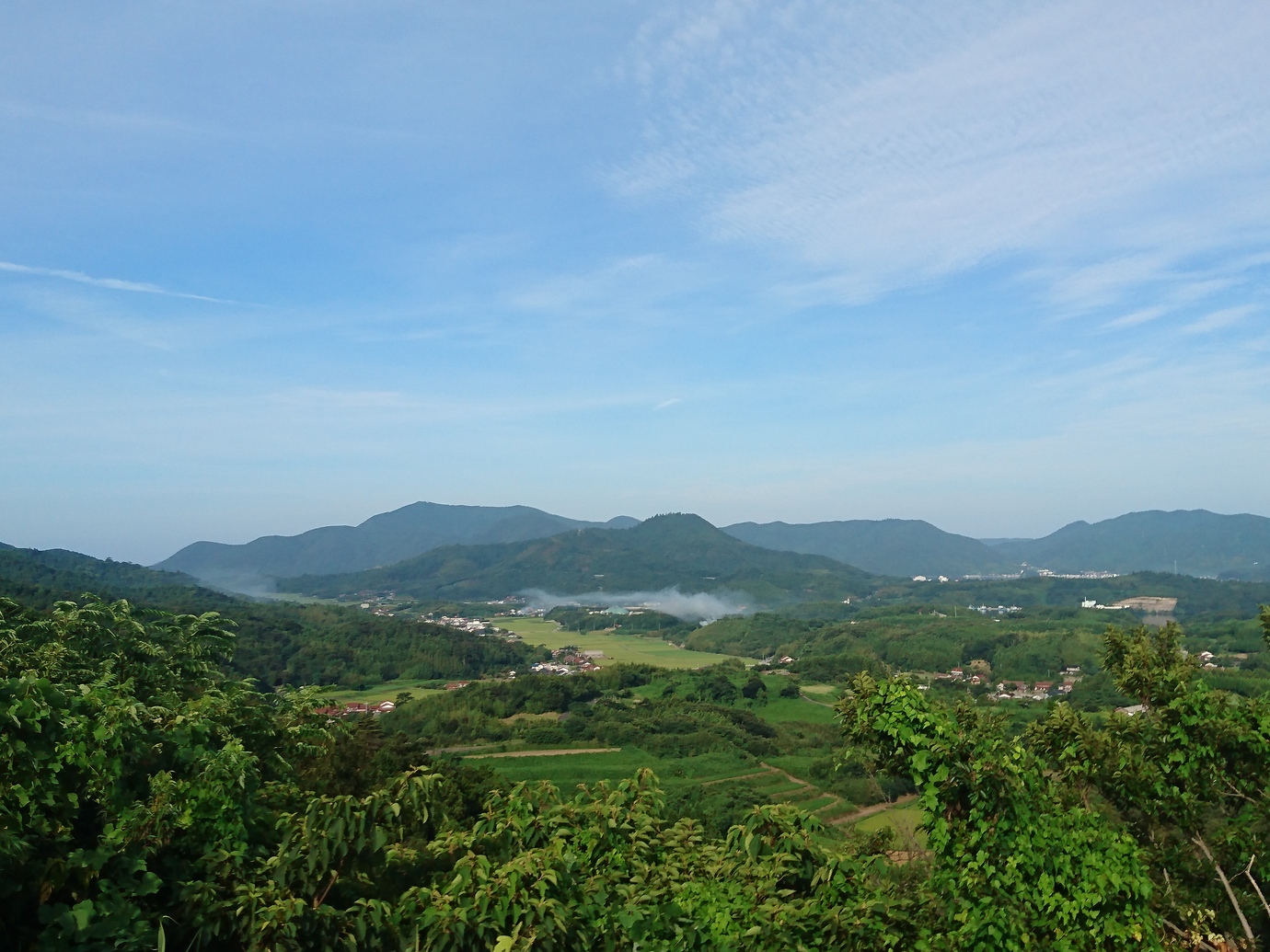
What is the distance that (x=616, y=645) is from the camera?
109 metres

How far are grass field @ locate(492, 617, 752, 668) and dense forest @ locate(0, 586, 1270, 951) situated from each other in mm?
79178

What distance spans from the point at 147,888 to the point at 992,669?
271ft

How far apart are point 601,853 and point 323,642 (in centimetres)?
7834

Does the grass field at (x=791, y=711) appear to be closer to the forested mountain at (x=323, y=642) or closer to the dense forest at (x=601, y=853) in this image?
the forested mountain at (x=323, y=642)

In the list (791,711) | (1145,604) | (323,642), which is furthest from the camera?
(1145,604)

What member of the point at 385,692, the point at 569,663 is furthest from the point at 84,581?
the point at 569,663

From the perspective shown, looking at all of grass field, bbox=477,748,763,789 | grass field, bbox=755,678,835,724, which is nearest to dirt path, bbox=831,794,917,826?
grass field, bbox=477,748,763,789

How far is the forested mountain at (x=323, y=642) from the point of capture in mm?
65750

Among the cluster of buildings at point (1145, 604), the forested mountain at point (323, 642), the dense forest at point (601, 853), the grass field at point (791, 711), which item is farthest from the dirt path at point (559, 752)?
the cluster of buildings at point (1145, 604)

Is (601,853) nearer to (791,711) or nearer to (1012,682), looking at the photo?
(791,711)

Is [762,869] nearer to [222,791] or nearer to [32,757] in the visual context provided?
[222,791]

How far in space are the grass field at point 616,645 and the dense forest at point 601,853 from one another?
79178 millimetres

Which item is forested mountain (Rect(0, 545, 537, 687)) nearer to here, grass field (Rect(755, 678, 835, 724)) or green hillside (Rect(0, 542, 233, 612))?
green hillside (Rect(0, 542, 233, 612))

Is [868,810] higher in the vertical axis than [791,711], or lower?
higher
